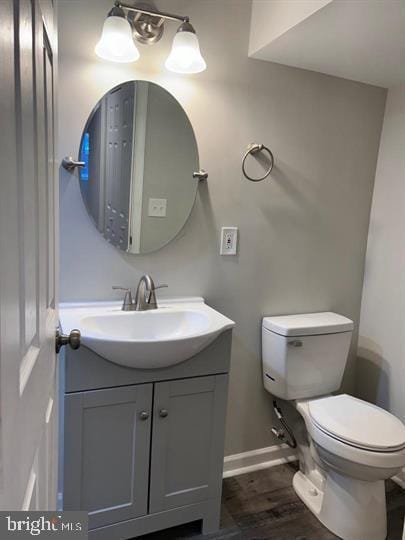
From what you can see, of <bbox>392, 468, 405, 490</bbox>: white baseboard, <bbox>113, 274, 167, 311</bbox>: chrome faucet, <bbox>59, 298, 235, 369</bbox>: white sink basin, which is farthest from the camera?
<bbox>392, 468, 405, 490</bbox>: white baseboard

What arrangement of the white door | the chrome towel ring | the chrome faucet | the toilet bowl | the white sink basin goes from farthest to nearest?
the chrome towel ring < the chrome faucet < the toilet bowl < the white sink basin < the white door

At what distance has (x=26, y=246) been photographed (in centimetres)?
59

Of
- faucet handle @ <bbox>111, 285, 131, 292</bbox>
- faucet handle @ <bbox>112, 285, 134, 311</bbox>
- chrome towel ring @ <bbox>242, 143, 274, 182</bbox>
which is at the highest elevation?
chrome towel ring @ <bbox>242, 143, 274, 182</bbox>

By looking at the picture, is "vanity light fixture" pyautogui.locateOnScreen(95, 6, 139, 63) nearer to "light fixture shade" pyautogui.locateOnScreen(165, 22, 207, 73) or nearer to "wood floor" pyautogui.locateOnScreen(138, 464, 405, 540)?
"light fixture shade" pyautogui.locateOnScreen(165, 22, 207, 73)

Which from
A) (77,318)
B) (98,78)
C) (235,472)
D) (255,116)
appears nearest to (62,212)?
(77,318)

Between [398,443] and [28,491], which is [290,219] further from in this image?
[28,491]

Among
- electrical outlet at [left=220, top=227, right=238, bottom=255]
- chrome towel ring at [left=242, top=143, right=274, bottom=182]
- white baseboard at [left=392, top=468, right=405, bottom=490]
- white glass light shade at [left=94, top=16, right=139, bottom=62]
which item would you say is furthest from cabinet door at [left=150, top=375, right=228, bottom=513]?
white glass light shade at [left=94, top=16, right=139, bottom=62]

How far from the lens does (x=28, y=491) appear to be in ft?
2.16

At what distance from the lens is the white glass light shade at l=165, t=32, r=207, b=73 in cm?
148

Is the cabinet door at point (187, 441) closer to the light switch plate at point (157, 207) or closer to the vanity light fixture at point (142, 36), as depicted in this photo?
the light switch plate at point (157, 207)

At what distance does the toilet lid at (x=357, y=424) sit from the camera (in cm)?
152

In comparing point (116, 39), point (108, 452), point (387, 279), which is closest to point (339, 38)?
point (116, 39)

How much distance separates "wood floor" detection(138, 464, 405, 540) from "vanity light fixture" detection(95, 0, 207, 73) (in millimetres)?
1881

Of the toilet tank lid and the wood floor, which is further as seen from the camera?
the toilet tank lid
